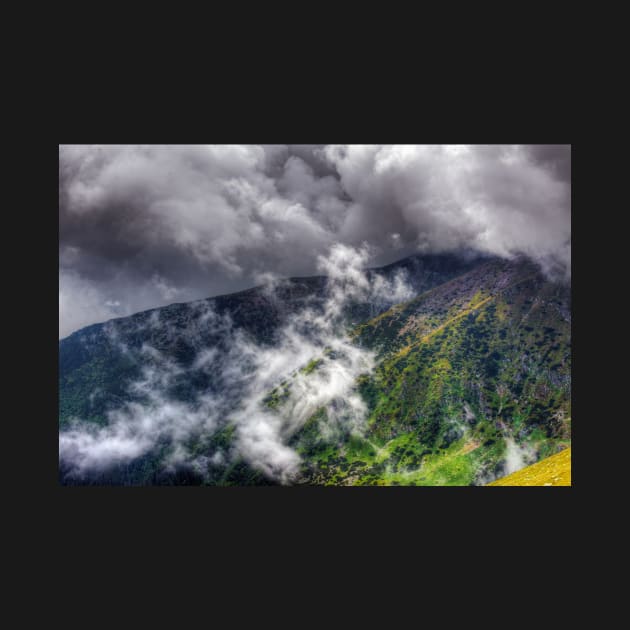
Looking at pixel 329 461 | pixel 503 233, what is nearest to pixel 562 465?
pixel 503 233

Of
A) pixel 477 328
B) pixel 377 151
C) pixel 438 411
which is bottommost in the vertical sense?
pixel 438 411

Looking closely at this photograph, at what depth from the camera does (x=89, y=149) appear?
68.8 m

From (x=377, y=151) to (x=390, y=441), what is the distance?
471ft

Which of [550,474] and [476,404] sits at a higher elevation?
[476,404]

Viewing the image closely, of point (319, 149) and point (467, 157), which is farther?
point (467, 157)

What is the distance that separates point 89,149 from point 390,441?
16216 centimetres

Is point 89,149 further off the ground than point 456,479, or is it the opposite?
point 89,149

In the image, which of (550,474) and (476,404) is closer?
(550,474)

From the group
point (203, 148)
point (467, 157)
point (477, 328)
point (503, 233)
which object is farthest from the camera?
point (477, 328)

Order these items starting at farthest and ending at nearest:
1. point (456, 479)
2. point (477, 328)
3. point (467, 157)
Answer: point (477, 328) → point (456, 479) → point (467, 157)

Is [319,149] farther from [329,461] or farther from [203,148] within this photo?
[329,461]

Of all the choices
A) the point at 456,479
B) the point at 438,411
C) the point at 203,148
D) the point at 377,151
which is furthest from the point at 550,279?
the point at 203,148

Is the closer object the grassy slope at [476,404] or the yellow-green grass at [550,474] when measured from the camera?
the yellow-green grass at [550,474]

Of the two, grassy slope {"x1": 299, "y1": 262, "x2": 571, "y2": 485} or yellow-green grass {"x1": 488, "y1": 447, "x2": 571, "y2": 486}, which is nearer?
yellow-green grass {"x1": 488, "y1": 447, "x2": 571, "y2": 486}
